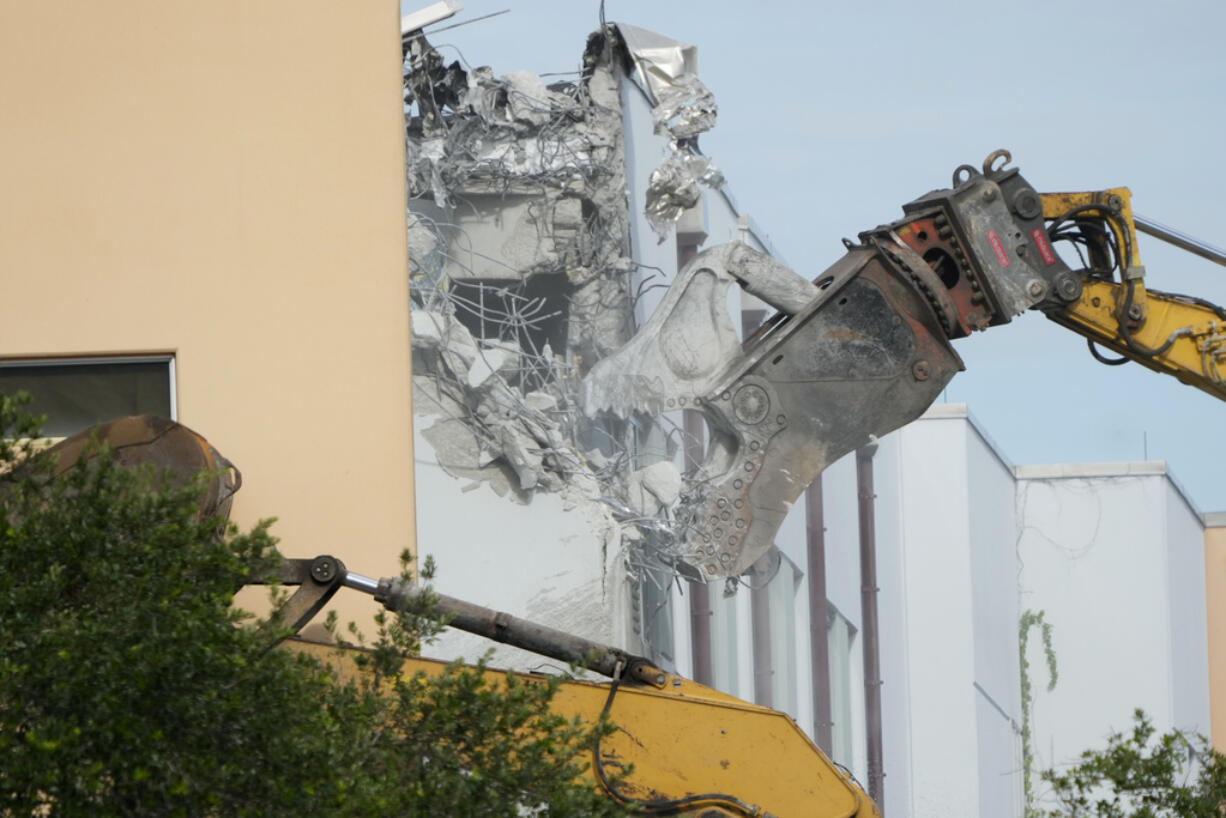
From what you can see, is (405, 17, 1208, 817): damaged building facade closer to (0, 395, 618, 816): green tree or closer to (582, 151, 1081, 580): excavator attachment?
(582, 151, 1081, 580): excavator attachment

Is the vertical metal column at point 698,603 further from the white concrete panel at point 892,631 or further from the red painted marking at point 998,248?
the white concrete panel at point 892,631

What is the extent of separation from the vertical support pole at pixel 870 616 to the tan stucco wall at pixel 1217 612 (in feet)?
30.8

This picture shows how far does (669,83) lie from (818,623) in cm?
889

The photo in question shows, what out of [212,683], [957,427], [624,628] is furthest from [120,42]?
[957,427]

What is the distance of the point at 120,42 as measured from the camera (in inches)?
387

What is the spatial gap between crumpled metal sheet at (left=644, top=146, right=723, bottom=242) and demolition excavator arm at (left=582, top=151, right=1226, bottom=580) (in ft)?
8.98

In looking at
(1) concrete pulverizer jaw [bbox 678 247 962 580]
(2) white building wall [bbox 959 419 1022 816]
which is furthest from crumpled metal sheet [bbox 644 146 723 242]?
(2) white building wall [bbox 959 419 1022 816]

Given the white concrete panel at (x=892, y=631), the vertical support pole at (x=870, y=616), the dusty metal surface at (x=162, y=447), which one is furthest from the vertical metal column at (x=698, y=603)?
the white concrete panel at (x=892, y=631)

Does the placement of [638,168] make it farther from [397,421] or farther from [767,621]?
[767,621]

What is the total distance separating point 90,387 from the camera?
971 centimetres

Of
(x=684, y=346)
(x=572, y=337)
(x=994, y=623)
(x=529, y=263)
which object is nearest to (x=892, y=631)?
(x=994, y=623)

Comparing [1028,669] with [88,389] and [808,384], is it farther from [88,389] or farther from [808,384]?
[88,389]

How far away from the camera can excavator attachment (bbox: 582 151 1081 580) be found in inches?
332

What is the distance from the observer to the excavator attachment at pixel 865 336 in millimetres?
8422
